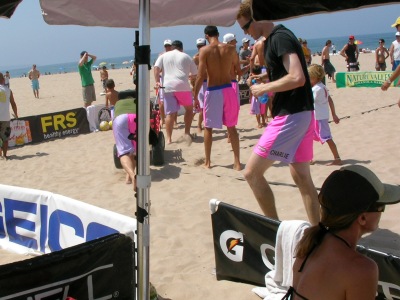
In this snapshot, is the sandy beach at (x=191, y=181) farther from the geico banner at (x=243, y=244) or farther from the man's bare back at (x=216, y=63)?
the man's bare back at (x=216, y=63)

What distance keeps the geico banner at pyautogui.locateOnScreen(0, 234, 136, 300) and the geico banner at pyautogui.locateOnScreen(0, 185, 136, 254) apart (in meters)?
0.40

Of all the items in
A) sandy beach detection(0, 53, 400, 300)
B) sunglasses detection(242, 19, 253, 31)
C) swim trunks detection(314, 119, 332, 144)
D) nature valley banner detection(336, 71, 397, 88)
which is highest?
sunglasses detection(242, 19, 253, 31)

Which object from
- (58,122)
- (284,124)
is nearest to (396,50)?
(58,122)

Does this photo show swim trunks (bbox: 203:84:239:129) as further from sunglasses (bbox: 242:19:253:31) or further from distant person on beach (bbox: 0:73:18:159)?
distant person on beach (bbox: 0:73:18:159)

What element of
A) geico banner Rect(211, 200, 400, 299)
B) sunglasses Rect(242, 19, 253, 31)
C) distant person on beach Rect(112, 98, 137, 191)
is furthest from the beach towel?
distant person on beach Rect(112, 98, 137, 191)

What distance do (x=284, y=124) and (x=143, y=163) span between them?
146 centimetres

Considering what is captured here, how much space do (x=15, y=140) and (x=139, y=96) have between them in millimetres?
8491

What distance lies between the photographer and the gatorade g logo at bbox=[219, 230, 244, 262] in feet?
10.6

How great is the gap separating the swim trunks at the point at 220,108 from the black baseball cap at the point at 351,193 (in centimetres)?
434

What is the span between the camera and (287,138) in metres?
3.46

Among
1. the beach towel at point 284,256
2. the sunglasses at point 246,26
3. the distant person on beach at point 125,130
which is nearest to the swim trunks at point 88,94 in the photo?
the distant person on beach at point 125,130

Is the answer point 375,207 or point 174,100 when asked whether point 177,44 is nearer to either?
point 174,100

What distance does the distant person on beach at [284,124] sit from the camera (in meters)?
3.35

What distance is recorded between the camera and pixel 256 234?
122 inches
